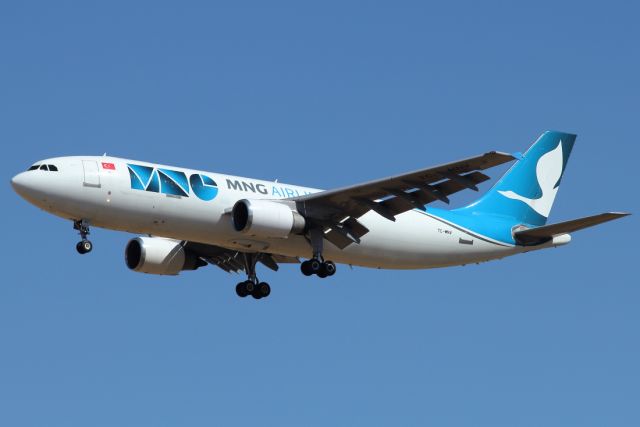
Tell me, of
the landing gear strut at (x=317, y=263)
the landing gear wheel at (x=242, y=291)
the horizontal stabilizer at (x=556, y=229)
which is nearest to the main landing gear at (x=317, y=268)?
the landing gear strut at (x=317, y=263)

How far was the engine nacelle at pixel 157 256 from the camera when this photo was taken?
151 ft

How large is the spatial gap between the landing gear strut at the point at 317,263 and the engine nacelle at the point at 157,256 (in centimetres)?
579

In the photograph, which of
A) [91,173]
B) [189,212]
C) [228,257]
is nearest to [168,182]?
[189,212]

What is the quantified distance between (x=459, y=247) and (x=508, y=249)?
2209 millimetres

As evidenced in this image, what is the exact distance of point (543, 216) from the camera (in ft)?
162

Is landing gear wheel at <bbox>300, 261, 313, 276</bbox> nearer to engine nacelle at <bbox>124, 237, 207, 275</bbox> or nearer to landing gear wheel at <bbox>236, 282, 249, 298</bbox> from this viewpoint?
landing gear wheel at <bbox>236, 282, 249, 298</bbox>

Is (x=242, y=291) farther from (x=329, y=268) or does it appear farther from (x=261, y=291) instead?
(x=329, y=268)

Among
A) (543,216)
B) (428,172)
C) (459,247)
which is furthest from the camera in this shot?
(543,216)

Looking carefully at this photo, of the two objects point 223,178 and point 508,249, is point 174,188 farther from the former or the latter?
point 508,249

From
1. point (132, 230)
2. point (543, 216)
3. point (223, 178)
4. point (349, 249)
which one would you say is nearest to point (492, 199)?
point (543, 216)

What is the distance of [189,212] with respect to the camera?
40.2 metres

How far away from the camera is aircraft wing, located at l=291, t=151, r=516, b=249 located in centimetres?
4028

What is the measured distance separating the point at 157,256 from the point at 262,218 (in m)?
6.78

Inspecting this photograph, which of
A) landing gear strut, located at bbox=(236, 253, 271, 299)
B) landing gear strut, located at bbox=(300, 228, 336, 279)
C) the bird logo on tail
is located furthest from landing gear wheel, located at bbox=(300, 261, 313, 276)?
the bird logo on tail
